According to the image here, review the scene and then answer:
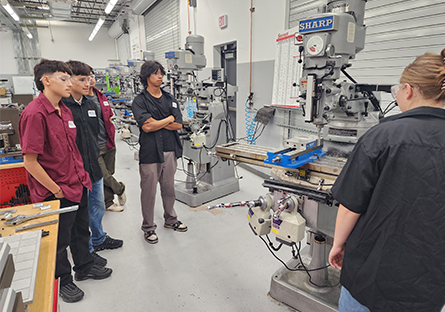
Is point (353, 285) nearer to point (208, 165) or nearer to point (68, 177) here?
point (68, 177)

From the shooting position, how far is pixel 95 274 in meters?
2.02

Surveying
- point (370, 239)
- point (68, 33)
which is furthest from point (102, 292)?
point (68, 33)

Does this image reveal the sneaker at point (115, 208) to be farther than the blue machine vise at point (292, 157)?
Yes

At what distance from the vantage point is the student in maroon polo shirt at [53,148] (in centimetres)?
143

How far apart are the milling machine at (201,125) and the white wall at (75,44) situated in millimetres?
10296

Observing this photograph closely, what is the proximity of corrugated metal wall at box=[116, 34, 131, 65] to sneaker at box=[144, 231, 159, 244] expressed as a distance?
9.69 metres

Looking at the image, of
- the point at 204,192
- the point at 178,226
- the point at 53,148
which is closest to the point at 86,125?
the point at 53,148

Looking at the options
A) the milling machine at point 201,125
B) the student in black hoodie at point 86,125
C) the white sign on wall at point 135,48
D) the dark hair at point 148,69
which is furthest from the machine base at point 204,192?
the white sign on wall at point 135,48

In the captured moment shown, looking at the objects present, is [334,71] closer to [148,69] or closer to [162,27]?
[148,69]

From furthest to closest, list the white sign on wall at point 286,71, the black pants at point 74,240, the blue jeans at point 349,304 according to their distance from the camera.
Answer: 1. the white sign on wall at point 286,71
2. the black pants at point 74,240
3. the blue jeans at point 349,304

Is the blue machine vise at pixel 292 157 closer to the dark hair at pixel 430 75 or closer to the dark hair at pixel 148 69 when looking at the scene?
the dark hair at pixel 430 75

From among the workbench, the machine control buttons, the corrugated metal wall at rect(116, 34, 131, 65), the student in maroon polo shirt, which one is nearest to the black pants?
the student in maroon polo shirt

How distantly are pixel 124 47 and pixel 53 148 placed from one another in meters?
11.1

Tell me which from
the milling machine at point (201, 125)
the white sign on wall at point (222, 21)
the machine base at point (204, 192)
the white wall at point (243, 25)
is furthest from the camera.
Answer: the white sign on wall at point (222, 21)
